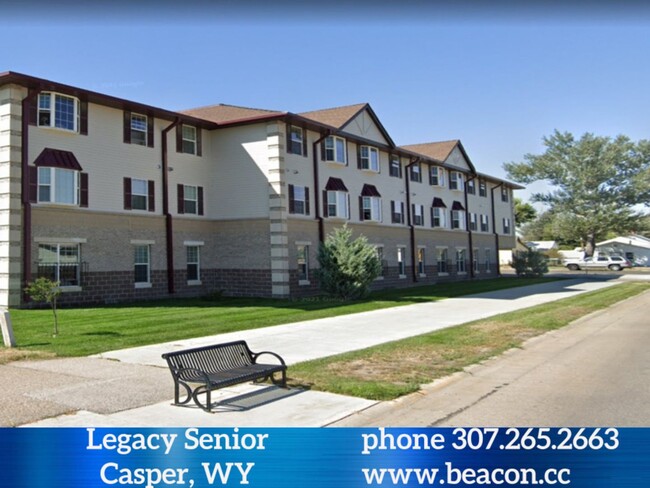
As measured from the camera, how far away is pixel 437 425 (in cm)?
683

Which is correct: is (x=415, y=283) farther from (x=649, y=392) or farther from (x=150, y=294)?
(x=649, y=392)

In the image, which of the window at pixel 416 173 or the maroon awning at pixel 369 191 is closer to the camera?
the maroon awning at pixel 369 191

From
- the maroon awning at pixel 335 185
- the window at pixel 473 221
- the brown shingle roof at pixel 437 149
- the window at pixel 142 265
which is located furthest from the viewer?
the window at pixel 473 221

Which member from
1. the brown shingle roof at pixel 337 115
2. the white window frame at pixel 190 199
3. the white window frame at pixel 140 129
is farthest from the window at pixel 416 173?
the white window frame at pixel 140 129

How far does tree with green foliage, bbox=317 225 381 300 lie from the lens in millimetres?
25719

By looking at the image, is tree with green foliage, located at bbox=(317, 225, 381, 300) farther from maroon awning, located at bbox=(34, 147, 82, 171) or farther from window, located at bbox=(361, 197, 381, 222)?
maroon awning, located at bbox=(34, 147, 82, 171)

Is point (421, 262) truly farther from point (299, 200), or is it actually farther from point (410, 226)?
point (299, 200)

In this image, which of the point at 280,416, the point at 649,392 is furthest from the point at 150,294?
the point at 649,392

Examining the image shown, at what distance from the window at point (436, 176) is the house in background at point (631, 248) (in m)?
46.7

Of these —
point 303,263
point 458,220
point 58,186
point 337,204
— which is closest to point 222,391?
point 58,186

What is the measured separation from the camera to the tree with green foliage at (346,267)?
25.7 metres

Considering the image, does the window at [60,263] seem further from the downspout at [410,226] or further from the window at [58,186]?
the downspout at [410,226]

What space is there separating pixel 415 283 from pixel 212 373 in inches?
1224

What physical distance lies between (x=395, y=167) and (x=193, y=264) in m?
16.3
